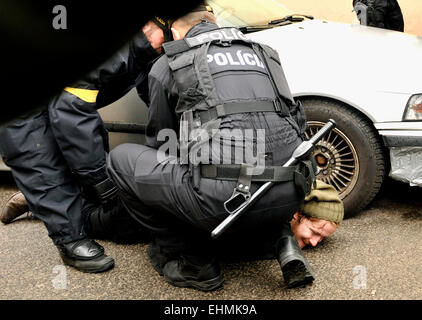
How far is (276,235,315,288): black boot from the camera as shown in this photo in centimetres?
187

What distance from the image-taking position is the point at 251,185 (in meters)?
1.79

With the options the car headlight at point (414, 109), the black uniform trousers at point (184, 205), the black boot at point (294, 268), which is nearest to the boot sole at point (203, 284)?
the black uniform trousers at point (184, 205)

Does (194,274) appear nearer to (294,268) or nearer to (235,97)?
(294,268)

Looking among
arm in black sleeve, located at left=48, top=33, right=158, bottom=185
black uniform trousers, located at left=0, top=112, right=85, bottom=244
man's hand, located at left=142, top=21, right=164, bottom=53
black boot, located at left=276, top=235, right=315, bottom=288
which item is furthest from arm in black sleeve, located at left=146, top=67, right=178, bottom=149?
man's hand, located at left=142, top=21, right=164, bottom=53

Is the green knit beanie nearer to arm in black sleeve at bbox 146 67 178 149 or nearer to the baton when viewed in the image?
the baton

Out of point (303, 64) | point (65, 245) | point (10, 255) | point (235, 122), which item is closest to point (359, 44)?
point (303, 64)

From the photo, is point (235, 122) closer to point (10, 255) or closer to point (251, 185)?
point (251, 185)

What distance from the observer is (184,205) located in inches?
72.5

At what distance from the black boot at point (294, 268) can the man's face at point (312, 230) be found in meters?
0.35

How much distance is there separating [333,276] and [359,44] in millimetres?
1349

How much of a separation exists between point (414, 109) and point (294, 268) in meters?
1.13

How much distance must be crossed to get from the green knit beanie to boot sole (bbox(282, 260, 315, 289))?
1.43 feet

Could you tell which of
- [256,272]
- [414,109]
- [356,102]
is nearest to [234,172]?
[256,272]

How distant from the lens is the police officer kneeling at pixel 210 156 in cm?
180
